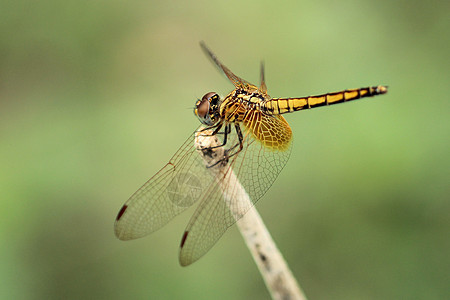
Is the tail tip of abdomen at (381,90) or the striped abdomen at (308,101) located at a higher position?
the striped abdomen at (308,101)


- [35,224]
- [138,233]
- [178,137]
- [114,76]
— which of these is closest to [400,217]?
[138,233]

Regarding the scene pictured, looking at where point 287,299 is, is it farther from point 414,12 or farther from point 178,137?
point 414,12

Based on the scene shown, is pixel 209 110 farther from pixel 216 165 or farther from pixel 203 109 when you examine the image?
pixel 216 165

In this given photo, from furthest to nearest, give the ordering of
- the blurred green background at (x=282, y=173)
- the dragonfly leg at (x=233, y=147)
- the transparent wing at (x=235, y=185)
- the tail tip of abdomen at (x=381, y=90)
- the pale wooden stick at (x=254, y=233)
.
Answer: the blurred green background at (x=282, y=173) < the tail tip of abdomen at (x=381, y=90) < the dragonfly leg at (x=233, y=147) < the transparent wing at (x=235, y=185) < the pale wooden stick at (x=254, y=233)

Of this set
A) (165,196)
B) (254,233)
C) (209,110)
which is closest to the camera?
(254,233)

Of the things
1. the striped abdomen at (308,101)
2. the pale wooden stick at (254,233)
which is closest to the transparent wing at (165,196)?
the pale wooden stick at (254,233)

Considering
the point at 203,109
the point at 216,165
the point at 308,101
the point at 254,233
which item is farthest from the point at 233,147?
the point at 254,233

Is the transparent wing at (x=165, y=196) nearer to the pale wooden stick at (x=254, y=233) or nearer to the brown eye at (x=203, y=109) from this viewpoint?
the pale wooden stick at (x=254, y=233)

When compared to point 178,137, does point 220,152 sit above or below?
below
